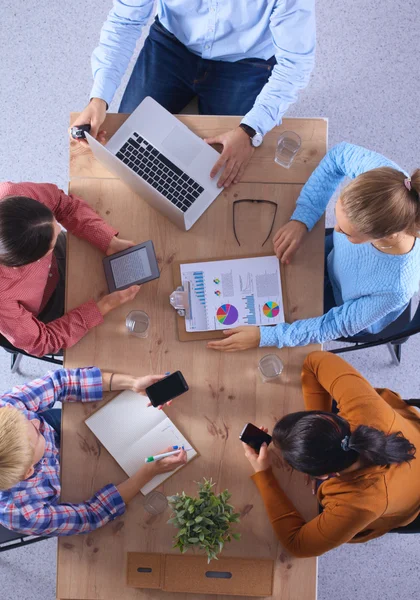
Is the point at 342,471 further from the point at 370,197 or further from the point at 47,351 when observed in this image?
the point at 47,351

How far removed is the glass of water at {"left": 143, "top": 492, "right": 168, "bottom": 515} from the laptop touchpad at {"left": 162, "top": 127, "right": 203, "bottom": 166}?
1.00m

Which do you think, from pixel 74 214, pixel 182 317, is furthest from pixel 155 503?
pixel 74 214

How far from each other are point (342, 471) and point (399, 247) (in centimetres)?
63

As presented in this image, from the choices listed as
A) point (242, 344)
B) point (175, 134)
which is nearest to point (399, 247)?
point (242, 344)

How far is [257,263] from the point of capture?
1.71 metres

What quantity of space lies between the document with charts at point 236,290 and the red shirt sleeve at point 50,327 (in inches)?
11.8

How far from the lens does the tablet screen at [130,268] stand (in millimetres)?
1686

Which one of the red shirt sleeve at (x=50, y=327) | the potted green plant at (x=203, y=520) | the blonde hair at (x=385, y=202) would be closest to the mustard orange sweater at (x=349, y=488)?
the potted green plant at (x=203, y=520)

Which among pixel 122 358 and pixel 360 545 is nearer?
pixel 122 358

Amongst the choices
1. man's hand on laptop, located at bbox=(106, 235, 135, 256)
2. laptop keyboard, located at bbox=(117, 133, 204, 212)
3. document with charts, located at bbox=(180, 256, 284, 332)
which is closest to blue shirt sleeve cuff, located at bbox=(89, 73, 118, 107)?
laptop keyboard, located at bbox=(117, 133, 204, 212)

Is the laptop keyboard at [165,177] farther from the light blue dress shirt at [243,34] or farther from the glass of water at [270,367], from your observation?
the glass of water at [270,367]

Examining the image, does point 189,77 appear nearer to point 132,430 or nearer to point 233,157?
point 233,157

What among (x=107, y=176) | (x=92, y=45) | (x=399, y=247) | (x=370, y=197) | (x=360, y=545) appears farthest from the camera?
(x=92, y=45)

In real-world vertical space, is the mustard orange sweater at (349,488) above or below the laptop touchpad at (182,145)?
below
